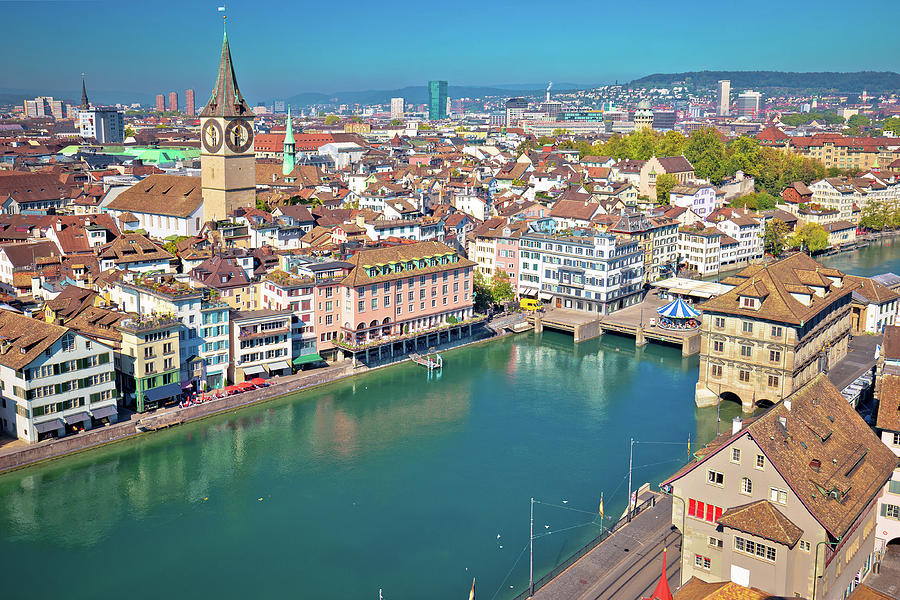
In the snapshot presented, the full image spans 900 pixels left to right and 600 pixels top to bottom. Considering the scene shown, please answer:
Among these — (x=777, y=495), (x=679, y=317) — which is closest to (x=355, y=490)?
(x=777, y=495)

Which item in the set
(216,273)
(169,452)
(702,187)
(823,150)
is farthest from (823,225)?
(169,452)

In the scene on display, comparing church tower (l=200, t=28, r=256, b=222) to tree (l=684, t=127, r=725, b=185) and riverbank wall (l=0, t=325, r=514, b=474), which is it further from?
tree (l=684, t=127, r=725, b=185)

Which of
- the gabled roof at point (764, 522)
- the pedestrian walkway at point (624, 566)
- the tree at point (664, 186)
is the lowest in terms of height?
the pedestrian walkway at point (624, 566)

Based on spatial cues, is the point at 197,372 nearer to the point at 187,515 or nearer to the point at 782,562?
the point at 187,515

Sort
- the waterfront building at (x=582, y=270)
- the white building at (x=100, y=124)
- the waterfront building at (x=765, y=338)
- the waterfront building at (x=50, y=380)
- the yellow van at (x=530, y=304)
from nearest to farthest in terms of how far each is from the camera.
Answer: the waterfront building at (x=50, y=380) < the waterfront building at (x=765, y=338) < the waterfront building at (x=582, y=270) < the yellow van at (x=530, y=304) < the white building at (x=100, y=124)

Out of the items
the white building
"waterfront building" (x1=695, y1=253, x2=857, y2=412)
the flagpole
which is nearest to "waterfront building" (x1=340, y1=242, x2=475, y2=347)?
"waterfront building" (x1=695, y1=253, x2=857, y2=412)

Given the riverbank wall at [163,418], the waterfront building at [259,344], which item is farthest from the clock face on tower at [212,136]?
the riverbank wall at [163,418]

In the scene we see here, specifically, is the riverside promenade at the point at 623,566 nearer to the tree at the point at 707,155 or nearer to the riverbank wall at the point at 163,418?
the riverbank wall at the point at 163,418

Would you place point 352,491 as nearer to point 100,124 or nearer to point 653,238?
point 653,238
